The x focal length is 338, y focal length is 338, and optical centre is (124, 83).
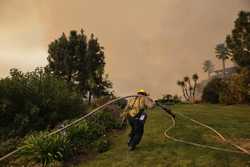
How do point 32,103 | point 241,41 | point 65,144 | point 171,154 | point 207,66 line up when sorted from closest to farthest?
point 171,154
point 65,144
point 32,103
point 241,41
point 207,66

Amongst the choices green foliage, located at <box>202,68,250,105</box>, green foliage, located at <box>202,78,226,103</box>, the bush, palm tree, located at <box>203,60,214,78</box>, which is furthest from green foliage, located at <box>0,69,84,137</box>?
palm tree, located at <box>203,60,214,78</box>

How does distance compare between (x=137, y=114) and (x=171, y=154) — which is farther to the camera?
(x=137, y=114)

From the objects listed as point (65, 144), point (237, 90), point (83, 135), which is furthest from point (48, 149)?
point (237, 90)

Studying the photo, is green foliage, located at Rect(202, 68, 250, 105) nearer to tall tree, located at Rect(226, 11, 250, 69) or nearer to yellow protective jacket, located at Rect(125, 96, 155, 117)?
tall tree, located at Rect(226, 11, 250, 69)

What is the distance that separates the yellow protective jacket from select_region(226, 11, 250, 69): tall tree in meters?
30.1

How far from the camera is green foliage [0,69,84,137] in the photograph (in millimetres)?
21328

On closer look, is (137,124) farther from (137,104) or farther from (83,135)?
(83,135)

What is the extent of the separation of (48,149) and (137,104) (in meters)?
3.74

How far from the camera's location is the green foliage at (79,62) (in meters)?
53.2

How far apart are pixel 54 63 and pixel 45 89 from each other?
102 ft

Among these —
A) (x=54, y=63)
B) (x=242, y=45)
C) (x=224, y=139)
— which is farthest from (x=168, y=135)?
(x=54, y=63)

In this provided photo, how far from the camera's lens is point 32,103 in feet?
74.9

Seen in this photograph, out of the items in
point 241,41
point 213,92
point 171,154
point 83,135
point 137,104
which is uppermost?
point 241,41

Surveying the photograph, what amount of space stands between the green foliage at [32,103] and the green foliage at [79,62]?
88.6 feet
